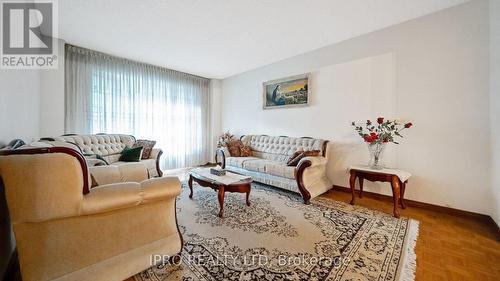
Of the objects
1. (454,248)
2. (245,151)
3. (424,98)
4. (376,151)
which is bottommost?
(454,248)

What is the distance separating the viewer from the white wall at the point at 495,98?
7.09 feet

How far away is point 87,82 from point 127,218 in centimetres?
391

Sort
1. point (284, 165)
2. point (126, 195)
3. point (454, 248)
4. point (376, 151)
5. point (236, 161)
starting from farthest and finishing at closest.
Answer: point (236, 161) < point (284, 165) < point (376, 151) < point (454, 248) < point (126, 195)

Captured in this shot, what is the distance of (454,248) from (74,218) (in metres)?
3.21

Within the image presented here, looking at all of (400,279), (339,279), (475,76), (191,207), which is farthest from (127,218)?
(475,76)

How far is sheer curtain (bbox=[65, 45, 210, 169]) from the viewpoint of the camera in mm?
3816

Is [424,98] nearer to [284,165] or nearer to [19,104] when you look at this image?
[284,165]

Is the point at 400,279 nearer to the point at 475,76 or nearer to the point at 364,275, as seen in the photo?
the point at 364,275

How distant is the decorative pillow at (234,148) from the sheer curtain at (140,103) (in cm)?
170

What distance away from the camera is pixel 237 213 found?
256cm

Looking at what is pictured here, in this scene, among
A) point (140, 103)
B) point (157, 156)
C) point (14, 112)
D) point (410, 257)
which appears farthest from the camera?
point (140, 103)

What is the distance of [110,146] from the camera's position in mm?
3730

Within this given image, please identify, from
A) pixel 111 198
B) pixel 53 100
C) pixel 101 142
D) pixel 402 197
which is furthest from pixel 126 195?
pixel 53 100

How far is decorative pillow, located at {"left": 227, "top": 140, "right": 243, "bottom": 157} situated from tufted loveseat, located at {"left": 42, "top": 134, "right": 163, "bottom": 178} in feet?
4.94
